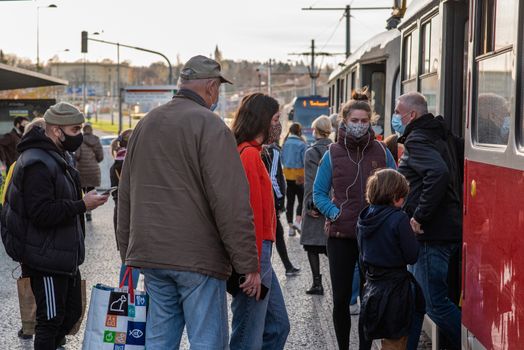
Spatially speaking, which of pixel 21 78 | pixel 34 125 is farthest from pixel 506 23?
pixel 21 78

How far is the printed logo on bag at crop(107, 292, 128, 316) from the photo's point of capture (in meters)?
4.71

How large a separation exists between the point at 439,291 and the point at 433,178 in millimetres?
715

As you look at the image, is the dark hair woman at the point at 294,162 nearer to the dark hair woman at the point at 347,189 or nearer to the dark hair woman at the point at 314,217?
the dark hair woman at the point at 314,217

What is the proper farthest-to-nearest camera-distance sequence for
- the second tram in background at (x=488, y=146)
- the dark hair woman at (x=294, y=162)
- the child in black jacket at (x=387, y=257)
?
the dark hair woman at (x=294, y=162), the child in black jacket at (x=387, y=257), the second tram in background at (x=488, y=146)

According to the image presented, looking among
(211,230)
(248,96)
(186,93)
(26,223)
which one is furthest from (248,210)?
(26,223)

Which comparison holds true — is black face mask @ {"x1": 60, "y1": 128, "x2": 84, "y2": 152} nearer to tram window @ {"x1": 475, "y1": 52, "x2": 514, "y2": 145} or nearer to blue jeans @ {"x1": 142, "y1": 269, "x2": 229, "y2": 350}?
blue jeans @ {"x1": 142, "y1": 269, "x2": 229, "y2": 350}

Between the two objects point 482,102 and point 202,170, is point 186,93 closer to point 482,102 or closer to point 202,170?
point 202,170

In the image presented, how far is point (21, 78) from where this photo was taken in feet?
61.1

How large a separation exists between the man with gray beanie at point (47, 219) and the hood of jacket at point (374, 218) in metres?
1.53

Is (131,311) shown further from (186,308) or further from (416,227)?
(416,227)

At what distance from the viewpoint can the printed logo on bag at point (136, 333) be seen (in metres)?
Result: 4.67

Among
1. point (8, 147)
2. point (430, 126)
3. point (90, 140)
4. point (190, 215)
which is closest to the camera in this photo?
point (190, 215)

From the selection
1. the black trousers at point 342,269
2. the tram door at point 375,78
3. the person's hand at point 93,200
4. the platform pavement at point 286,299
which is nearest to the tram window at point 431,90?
the black trousers at point 342,269

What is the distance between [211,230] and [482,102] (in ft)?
5.09
